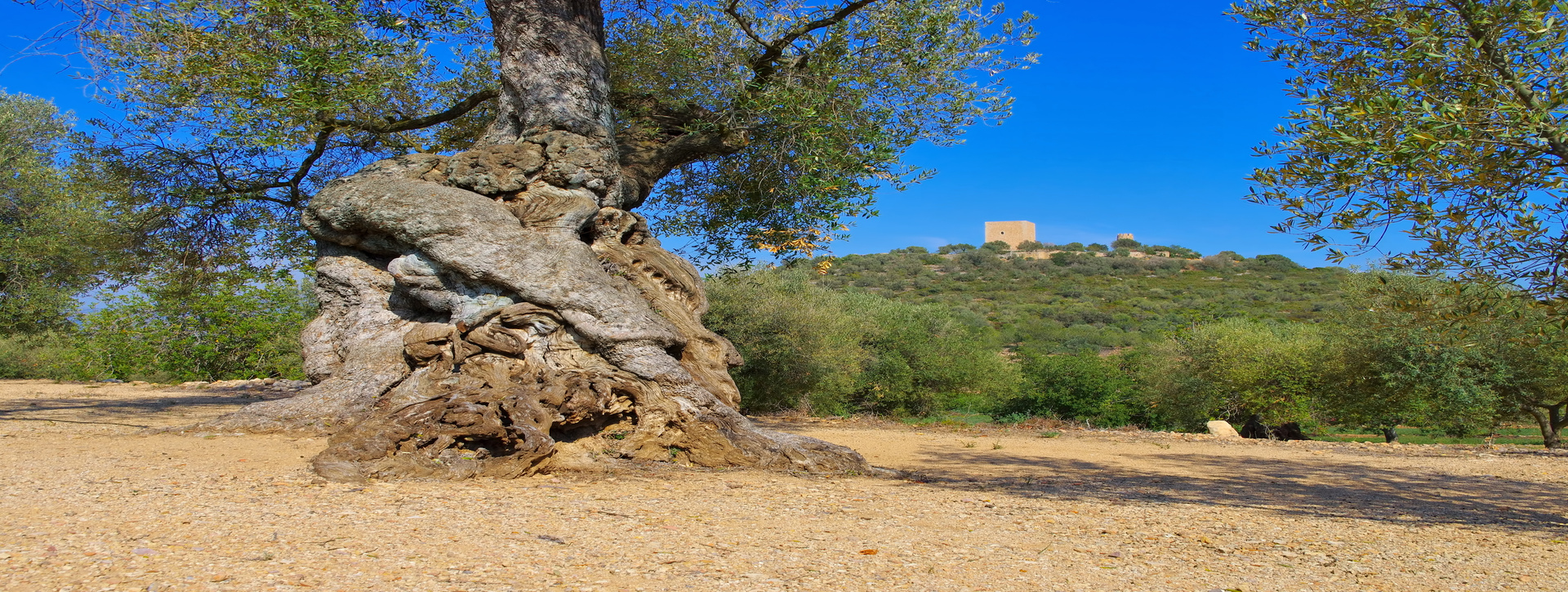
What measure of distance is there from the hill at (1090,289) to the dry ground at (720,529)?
30448mm

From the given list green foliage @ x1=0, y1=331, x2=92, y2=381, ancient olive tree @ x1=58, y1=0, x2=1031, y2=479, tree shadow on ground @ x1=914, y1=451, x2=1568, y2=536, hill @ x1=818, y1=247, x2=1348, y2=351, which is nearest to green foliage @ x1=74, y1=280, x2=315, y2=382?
green foliage @ x1=0, y1=331, x2=92, y2=381

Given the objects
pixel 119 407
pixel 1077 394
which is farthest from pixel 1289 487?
pixel 1077 394

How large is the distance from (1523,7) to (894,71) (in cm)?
562

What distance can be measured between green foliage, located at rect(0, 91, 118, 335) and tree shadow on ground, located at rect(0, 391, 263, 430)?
7.11ft

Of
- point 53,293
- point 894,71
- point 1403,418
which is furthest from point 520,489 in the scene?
point 53,293

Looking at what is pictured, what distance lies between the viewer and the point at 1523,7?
4.89 m

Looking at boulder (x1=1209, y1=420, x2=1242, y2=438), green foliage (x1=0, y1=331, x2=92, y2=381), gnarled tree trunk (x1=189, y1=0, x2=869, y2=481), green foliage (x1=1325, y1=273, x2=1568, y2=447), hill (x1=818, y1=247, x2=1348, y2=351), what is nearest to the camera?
gnarled tree trunk (x1=189, y1=0, x2=869, y2=481)

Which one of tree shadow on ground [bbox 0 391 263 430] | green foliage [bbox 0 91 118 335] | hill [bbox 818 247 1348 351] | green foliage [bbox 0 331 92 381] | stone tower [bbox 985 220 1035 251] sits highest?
stone tower [bbox 985 220 1035 251]

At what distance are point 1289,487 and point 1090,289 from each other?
171 feet

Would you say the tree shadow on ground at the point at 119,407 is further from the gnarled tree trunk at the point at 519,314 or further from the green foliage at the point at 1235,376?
the green foliage at the point at 1235,376

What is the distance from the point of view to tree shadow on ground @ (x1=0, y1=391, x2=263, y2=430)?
319 inches

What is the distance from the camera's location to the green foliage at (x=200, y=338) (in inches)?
656

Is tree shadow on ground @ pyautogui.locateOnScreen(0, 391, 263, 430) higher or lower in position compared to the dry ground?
higher

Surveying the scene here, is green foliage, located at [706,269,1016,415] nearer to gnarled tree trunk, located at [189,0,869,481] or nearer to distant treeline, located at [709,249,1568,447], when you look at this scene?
distant treeline, located at [709,249,1568,447]
